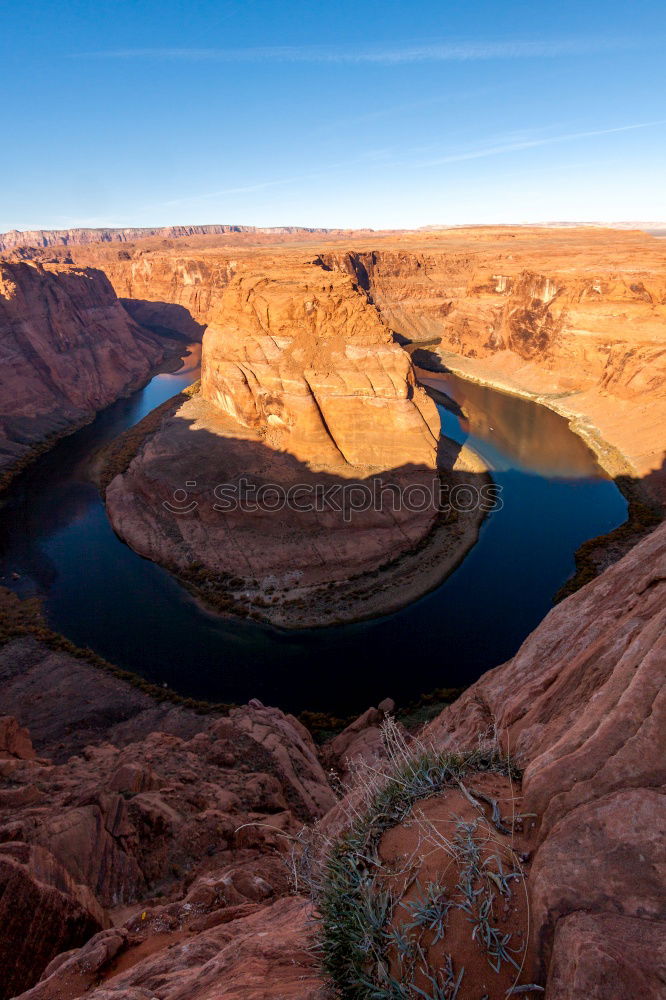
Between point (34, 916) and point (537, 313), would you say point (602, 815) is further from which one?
point (537, 313)

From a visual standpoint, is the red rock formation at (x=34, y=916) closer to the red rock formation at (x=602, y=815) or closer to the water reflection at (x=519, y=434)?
the red rock formation at (x=602, y=815)

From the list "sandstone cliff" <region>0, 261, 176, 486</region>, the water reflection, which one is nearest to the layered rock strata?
the water reflection

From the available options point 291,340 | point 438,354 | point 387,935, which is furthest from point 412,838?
point 438,354

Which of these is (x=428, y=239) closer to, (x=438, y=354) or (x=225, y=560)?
(x=438, y=354)

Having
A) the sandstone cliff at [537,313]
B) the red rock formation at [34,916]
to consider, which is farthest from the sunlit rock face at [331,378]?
the red rock formation at [34,916]

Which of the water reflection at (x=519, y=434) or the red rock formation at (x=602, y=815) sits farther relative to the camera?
the water reflection at (x=519, y=434)

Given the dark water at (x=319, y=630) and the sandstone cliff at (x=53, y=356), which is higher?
the sandstone cliff at (x=53, y=356)

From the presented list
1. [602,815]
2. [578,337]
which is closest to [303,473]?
[602,815]
